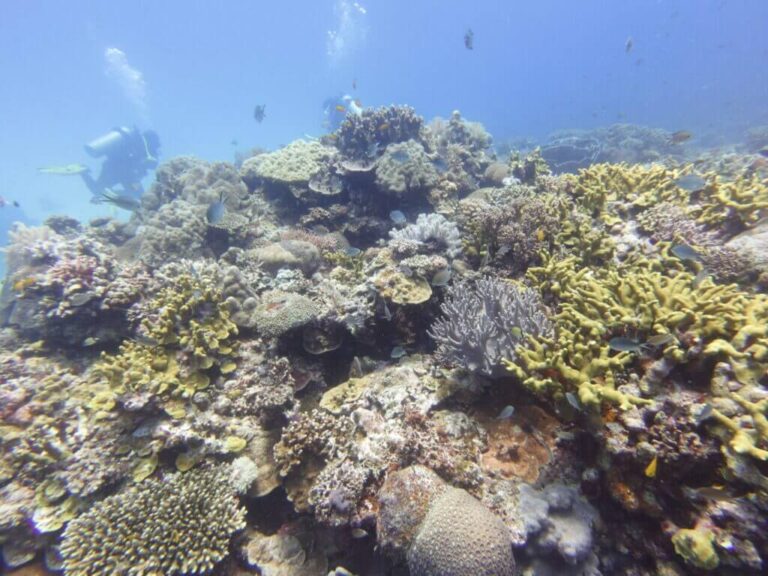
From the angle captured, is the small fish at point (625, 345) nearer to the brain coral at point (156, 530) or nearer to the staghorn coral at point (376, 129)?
the brain coral at point (156, 530)

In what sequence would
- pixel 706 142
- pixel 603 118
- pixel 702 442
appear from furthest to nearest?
pixel 603 118
pixel 706 142
pixel 702 442

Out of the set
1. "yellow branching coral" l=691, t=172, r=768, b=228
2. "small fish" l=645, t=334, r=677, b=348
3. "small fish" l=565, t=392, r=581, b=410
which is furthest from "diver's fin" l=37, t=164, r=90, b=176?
"yellow branching coral" l=691, t=172, r=768, b=228

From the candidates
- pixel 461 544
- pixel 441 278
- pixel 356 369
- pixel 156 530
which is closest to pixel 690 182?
pixel 441 278

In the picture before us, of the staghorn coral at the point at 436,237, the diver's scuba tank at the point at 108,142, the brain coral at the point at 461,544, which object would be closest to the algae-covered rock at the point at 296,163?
the staghorn coral at the point at 436,237

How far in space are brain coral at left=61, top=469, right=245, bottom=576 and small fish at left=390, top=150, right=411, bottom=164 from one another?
760 cm

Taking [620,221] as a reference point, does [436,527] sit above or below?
below

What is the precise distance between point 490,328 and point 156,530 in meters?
4.22

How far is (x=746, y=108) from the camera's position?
171 feet

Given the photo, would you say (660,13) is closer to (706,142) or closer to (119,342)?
(706,142)

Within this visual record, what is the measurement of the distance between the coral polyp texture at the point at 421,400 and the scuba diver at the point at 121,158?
2590cm

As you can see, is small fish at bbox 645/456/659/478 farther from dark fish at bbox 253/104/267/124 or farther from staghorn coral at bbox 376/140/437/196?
dark fish at bbox 253/104/267/124

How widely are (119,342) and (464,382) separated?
19.7ft

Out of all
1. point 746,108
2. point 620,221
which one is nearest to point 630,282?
point 620,221

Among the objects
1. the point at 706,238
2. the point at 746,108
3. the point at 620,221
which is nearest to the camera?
the point at 706,238
